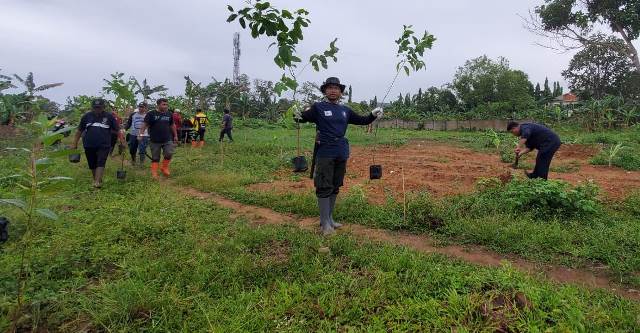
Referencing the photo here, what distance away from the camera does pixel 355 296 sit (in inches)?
119

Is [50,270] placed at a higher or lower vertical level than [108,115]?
lower

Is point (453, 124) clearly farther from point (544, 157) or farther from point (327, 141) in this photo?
point (327, 141)

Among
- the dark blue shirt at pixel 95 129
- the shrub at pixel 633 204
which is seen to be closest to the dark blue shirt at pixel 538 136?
the shrub at pixel 633 204

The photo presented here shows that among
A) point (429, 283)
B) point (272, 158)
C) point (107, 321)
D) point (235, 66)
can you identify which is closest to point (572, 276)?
point (429, 283)

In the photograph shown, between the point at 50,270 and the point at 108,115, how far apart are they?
4.39 m

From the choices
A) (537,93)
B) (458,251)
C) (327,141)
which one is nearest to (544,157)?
(458,251)

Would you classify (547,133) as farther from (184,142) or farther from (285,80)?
Result: (184,142)

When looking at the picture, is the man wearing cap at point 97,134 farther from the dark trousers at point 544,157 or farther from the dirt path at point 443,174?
the dark trousers at point 544,157

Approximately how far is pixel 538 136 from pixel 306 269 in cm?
496

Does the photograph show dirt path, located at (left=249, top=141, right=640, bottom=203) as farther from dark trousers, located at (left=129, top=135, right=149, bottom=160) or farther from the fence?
the fence

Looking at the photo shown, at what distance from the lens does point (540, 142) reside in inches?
258

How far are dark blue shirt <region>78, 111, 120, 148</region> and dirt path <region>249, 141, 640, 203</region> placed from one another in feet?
8.67

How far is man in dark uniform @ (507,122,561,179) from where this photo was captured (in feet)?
21.2

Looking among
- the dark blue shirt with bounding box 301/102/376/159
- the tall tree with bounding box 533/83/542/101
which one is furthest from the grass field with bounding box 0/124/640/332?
the tall tree with bounding box 533/83/542/101
